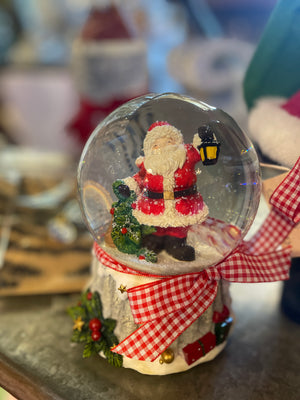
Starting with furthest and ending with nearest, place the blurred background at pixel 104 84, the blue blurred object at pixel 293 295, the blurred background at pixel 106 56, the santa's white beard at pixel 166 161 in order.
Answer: the blurred background at pixel 106 56 < the blurred background at pixel 104 84 < the blue blurred object at pixel 293 295 < the santa's white beard at pixel 166 161

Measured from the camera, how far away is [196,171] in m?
0.58

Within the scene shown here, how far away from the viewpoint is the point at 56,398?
61cm

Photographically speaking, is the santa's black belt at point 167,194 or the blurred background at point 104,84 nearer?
the santa's black belt at point 167,194

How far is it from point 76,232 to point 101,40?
55cm

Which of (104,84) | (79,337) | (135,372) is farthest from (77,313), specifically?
(104,84)

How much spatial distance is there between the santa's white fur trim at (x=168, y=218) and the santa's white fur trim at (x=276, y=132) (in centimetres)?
18

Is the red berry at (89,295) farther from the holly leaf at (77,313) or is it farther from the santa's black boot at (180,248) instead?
the santa's black boot at (180,248)

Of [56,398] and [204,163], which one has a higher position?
[204,163]

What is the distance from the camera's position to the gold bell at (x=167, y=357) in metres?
0.64

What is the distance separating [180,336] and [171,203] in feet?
0.70

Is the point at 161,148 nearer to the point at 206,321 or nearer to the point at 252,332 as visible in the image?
the point at 206,321

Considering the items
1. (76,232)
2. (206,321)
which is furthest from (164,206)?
(76,232)

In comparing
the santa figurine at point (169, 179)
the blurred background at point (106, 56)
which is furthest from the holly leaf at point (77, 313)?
the blurred background at point (106, 56)

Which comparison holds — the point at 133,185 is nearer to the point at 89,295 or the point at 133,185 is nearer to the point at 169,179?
the point at 169,179
